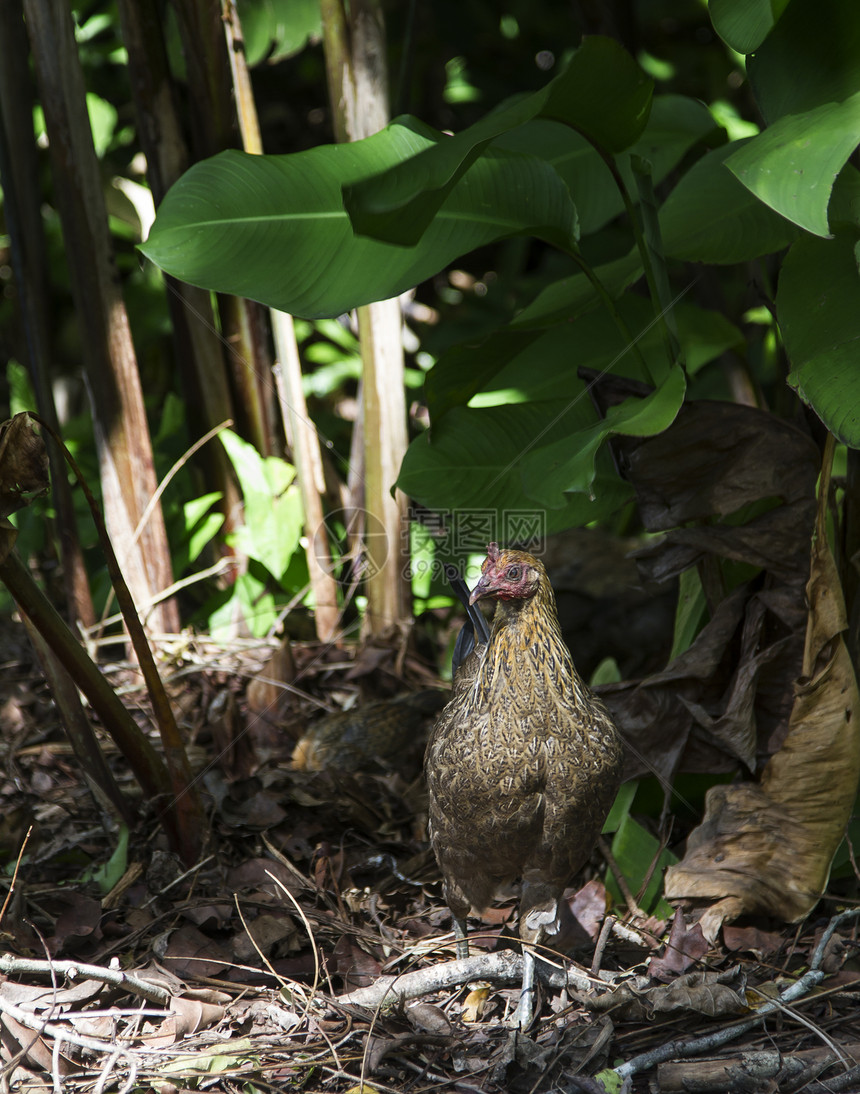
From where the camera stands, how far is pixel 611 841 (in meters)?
2.57

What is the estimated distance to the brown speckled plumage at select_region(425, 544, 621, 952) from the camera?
1998 millimetres

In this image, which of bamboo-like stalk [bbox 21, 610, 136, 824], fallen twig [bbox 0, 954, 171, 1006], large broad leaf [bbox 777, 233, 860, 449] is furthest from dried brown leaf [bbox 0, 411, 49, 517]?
large broad leaf [bbox 777, 233, 860, 449]

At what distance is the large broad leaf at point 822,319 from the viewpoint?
1.92 m

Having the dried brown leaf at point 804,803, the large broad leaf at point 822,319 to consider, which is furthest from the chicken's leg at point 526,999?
the large broad leaf at point 822,319

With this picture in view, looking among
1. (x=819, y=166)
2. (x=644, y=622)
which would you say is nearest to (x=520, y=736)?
(x=819, y=166)

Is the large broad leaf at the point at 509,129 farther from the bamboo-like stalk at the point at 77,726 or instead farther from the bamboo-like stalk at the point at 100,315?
the bamboo-like stalk at the point at 100,315

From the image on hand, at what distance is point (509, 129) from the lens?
1715 millimetres

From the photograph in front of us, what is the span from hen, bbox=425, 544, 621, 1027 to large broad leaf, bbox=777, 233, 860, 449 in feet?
2.36

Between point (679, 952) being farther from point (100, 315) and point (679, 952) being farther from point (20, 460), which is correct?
point (100, 315)

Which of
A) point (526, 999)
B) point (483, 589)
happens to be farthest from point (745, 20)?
point (526, 999)

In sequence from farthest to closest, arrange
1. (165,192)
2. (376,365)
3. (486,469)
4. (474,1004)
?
(376,365), (165,192), (486,469), (474,1004)

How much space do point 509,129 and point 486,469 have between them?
97 centimetres

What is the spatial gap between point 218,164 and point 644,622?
2.24 m

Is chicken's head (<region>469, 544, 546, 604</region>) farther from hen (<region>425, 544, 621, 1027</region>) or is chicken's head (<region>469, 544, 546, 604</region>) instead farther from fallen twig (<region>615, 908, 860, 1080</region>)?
fallen twig (<region>615, 908, 860, 1080</region>)
